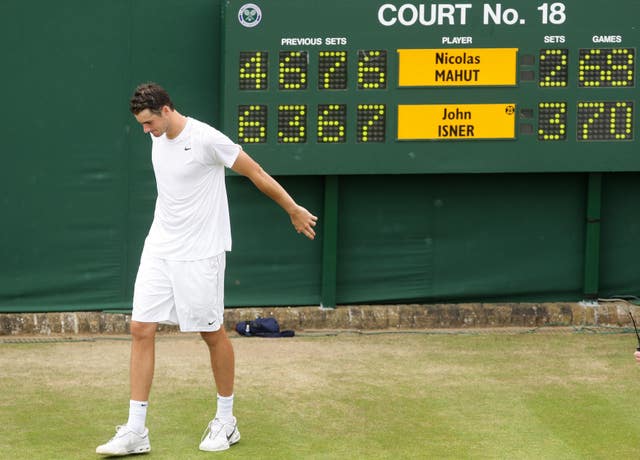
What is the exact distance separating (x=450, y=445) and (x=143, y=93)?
→ 235 cm

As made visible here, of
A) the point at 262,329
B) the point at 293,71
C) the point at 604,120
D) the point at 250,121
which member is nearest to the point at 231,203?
the point at 250,121

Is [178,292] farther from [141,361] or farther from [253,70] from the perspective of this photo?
[253,70]

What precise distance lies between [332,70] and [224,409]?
132 inches

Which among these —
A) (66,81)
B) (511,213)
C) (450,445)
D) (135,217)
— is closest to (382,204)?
(511,213)

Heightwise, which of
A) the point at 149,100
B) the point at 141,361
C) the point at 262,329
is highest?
the point at 149,100

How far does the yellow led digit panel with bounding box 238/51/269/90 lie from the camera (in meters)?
9.16

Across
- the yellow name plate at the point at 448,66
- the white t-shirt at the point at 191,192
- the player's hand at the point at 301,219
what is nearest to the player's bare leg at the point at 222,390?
the white t-shirt at the point at 191,192

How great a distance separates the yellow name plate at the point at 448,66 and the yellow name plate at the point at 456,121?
0.17 metres

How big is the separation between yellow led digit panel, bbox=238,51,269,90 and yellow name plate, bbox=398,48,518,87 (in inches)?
37.9

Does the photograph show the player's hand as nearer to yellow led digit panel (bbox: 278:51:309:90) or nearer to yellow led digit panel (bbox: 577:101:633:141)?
yellow led digit panel (bbox: 278:51:309:90)

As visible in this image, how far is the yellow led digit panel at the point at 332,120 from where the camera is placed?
927 cm

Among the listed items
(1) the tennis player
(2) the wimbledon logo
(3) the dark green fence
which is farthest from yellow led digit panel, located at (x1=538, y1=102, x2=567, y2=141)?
(1) the tennis player

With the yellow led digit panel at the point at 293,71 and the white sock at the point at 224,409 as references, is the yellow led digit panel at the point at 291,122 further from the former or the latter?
the white sock at the point at 224,409

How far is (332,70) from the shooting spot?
30.3ft
